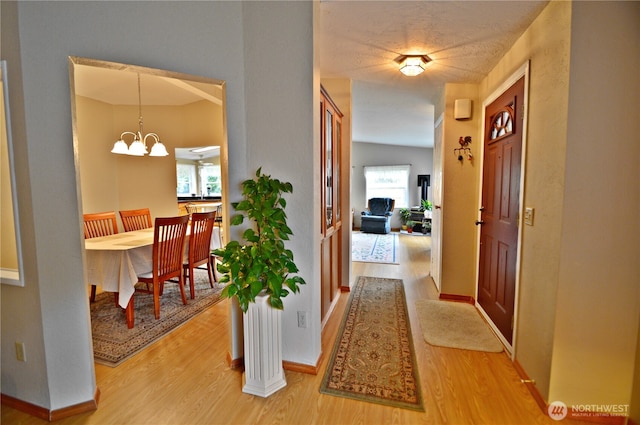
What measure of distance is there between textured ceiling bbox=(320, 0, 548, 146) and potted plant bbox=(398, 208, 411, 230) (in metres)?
5.01

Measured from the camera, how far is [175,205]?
4.88 m

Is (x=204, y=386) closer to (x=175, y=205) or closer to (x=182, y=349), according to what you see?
(x=182, y=349)

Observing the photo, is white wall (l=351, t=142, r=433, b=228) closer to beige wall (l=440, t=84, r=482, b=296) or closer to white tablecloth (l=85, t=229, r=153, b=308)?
beige wall (l=440, t=84, r=482, b=296)

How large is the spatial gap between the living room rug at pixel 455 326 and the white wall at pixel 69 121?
1195 millimetres

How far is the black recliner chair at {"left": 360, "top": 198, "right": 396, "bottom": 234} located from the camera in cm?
777

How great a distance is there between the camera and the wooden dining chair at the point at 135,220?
3.65 m

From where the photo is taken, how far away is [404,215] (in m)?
8.32

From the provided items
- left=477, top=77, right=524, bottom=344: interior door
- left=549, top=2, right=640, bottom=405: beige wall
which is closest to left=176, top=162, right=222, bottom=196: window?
left=477, top=77, right=524, bottom=344: interior door

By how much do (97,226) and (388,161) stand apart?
24.1 ft

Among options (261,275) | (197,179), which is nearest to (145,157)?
(197,179)

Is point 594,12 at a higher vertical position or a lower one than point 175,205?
higher

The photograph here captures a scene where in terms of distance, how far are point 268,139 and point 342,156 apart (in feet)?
5.30

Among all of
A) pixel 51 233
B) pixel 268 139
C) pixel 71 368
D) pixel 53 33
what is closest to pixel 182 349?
pixel 71 368

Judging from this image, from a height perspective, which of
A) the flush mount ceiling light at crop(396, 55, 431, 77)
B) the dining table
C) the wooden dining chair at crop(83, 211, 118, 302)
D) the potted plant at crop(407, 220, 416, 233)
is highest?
the flush mount ceiling light at crop(396, 55, 431, 77)
